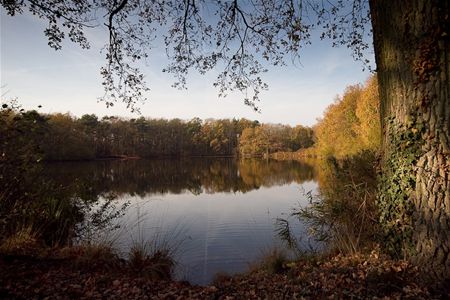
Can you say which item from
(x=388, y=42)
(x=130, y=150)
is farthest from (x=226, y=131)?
(x=388, y=42)

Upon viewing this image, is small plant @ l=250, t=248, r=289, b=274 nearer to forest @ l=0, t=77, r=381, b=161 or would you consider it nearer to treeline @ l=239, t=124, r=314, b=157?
forest @ l=0, t=77, r=381, b=161

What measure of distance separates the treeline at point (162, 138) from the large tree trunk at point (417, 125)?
170 ft

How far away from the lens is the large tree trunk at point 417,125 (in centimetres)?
362

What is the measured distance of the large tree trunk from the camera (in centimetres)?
362

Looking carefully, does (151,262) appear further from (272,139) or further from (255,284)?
(272,139)

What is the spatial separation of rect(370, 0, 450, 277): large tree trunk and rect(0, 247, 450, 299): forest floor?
0.39 m

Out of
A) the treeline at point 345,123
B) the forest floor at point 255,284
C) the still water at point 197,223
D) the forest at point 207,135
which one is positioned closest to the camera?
the forest floor at point 255,284

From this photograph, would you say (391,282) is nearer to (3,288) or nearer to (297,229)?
(3,288)

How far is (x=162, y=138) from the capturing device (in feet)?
255

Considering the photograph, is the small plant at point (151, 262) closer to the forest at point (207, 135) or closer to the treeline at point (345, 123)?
the forest at point (207, 135)

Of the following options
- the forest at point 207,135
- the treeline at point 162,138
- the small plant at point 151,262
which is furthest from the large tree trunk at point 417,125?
the treeline at point 162,138

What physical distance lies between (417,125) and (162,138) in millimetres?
76169

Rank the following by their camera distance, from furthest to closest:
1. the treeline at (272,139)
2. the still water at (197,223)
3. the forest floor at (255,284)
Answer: the treeline at (272,139), the still water at (197,223), the forest floor at (255,284)

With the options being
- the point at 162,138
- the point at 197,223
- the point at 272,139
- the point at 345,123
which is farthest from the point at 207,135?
the point at 197,223
